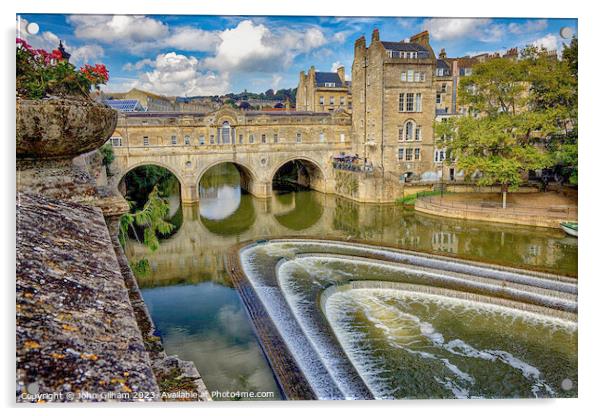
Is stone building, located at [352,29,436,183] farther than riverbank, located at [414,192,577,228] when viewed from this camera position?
Yes

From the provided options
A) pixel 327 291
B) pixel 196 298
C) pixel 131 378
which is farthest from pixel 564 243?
pixel 131 378

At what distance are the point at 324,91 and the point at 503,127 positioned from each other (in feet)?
68.0

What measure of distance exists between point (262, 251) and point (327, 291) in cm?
485

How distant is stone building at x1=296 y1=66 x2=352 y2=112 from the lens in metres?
40.3

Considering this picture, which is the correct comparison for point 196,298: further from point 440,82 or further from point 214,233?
point 440,82

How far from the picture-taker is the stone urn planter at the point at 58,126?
3641 millimetres

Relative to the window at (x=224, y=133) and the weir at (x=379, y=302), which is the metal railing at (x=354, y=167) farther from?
the weir at (x=379, y=302)

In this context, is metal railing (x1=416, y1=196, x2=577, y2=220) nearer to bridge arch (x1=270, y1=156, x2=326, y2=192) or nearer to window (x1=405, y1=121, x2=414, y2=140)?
window (x1=405, y1=121, x2=414, y2=140)

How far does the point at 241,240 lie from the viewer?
19734mm

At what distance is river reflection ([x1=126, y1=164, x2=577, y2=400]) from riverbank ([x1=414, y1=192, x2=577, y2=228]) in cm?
51

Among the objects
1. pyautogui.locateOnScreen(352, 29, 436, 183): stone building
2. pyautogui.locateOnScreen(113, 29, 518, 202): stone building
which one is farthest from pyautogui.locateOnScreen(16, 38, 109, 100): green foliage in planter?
pyautogui.locateOnScreen(352, 29, 436, 183): stone building

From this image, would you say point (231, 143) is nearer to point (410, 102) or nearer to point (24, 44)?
point (410, 102)

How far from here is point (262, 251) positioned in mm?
16656

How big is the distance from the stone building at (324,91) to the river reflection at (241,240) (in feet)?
34.8
